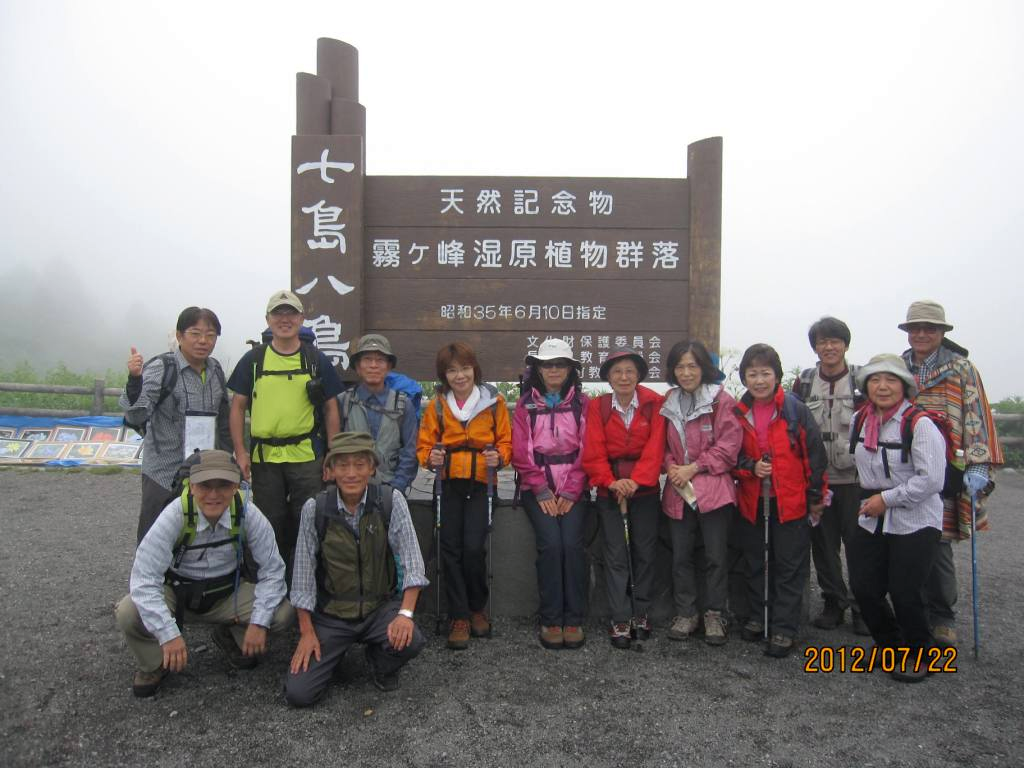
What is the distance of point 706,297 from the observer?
5613 millimetres

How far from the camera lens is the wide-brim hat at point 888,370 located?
393 cm

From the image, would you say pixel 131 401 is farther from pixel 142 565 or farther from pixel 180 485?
pixel 142 565

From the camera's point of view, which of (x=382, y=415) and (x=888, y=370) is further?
(x=382, y=415)

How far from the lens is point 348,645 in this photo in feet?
12.3

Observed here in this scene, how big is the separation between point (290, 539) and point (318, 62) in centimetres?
393

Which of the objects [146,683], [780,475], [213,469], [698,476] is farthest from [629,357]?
[146,683]

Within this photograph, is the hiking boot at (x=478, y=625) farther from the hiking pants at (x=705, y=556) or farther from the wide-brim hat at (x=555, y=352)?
the wide-brim hat at (x=555, y=352)

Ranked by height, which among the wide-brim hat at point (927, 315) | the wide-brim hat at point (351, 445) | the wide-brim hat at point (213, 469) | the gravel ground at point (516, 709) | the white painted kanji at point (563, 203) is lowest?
the gravel ground at point (516, 709)

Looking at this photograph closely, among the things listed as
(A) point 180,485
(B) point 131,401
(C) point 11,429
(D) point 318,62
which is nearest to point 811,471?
(A) point 180,485

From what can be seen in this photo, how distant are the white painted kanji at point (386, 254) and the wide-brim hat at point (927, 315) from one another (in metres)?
3.79

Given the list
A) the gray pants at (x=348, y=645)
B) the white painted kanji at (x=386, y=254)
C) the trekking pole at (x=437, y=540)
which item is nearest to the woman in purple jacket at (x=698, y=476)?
the trekking pole at (x=437, y=540)

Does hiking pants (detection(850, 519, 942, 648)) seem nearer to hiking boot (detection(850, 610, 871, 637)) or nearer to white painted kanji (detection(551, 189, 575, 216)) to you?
hiking boot (detection(850, 610, 871, 637))

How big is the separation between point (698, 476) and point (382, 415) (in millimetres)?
2117

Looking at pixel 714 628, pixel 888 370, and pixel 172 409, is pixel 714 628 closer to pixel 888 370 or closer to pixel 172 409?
pixel 888 370
